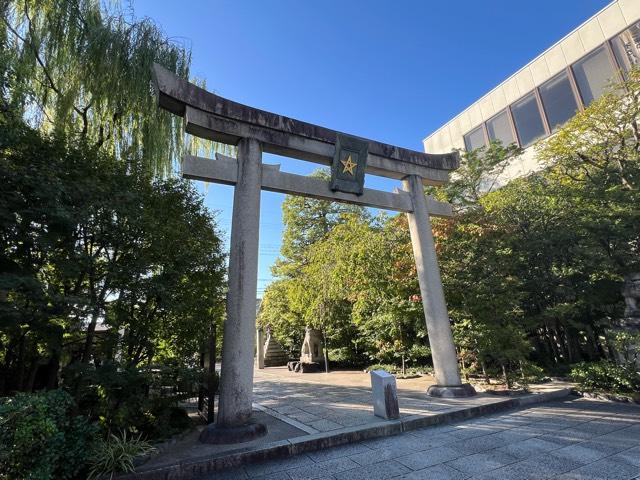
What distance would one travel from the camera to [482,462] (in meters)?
3.91

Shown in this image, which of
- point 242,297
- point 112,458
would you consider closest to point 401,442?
point 242,297

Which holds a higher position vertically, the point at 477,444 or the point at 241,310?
the point at 241,310

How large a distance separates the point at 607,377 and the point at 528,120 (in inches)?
660

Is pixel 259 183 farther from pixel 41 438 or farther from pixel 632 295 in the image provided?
pixel 632 295

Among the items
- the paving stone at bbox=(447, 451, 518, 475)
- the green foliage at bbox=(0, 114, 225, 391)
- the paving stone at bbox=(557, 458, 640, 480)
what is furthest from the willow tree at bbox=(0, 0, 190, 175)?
the paving stone at bbox=(557, 458, 640, 480)

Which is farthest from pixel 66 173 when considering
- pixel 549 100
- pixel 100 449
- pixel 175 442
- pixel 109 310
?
pixel 549 100

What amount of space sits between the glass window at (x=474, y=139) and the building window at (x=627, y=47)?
7.18m

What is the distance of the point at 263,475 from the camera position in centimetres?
390

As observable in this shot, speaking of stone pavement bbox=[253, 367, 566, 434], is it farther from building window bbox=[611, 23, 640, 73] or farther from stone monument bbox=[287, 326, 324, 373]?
building window bbox=[611, 23, 640, 73]

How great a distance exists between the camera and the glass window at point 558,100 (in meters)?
17.2

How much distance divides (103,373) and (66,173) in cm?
302

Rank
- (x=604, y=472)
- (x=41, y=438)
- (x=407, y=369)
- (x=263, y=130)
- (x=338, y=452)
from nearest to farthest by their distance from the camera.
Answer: (x=41, y=438), (x=604, y=472), (x=338, y=452), (x=263, y=130), (x=407, y=369)

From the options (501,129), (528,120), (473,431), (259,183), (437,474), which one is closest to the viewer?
(437,474)

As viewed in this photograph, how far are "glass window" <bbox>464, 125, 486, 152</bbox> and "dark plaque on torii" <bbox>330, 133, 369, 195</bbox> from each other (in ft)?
56.8
